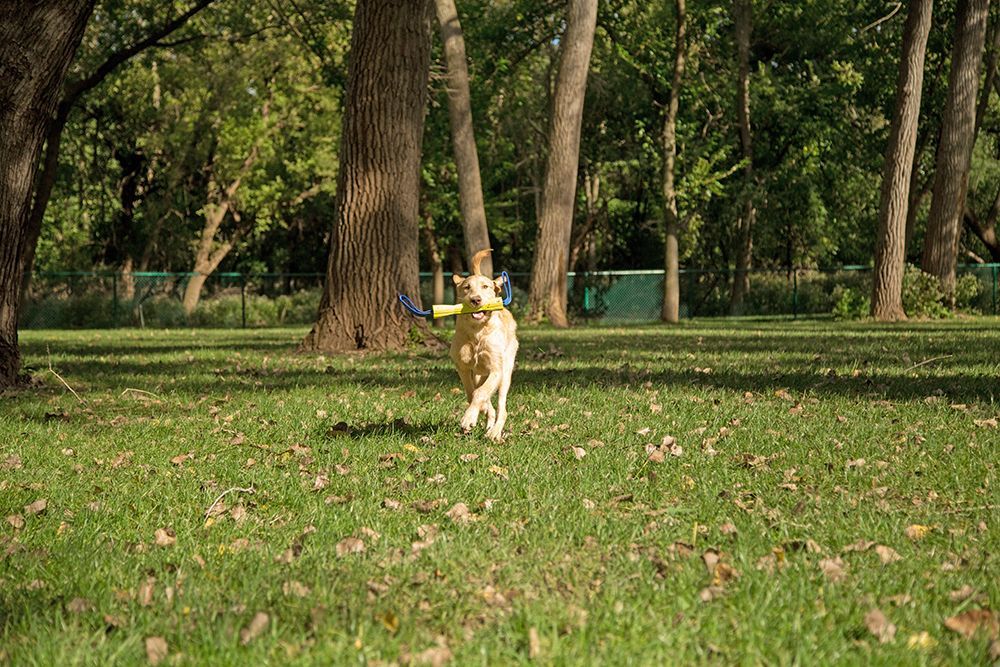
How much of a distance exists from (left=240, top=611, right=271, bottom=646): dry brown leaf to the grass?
1 centimetres

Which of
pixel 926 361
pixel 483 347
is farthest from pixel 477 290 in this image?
pixel 926 361

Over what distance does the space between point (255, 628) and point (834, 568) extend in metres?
2.13

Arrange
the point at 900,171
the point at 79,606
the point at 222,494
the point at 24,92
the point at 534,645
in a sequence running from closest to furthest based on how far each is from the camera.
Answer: the point at 534,645 < the point at 79,606 < the point at 222,494 < the point at 24,92 < the point at 900,171

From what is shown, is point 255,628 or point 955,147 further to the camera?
point 955,147

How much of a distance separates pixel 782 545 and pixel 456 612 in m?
1.56

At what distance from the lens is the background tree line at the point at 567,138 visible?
27.7 m

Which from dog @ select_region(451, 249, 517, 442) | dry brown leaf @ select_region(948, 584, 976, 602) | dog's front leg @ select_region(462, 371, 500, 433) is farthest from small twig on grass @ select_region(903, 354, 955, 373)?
dry brown leaf @ select_region(948, 584, 976, 602)

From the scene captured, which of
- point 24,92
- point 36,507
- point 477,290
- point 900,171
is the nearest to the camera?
point 36,507

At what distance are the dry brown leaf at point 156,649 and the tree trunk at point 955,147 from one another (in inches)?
1074

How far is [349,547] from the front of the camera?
479cm

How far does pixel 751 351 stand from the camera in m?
16.4

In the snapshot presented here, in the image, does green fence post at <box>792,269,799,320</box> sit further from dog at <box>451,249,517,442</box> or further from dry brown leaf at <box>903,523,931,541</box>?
dry brown leaf at <box>903,523,931,541</box>

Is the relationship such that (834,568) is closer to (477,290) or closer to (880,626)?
(880,626)

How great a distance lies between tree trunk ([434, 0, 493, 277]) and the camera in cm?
2652
